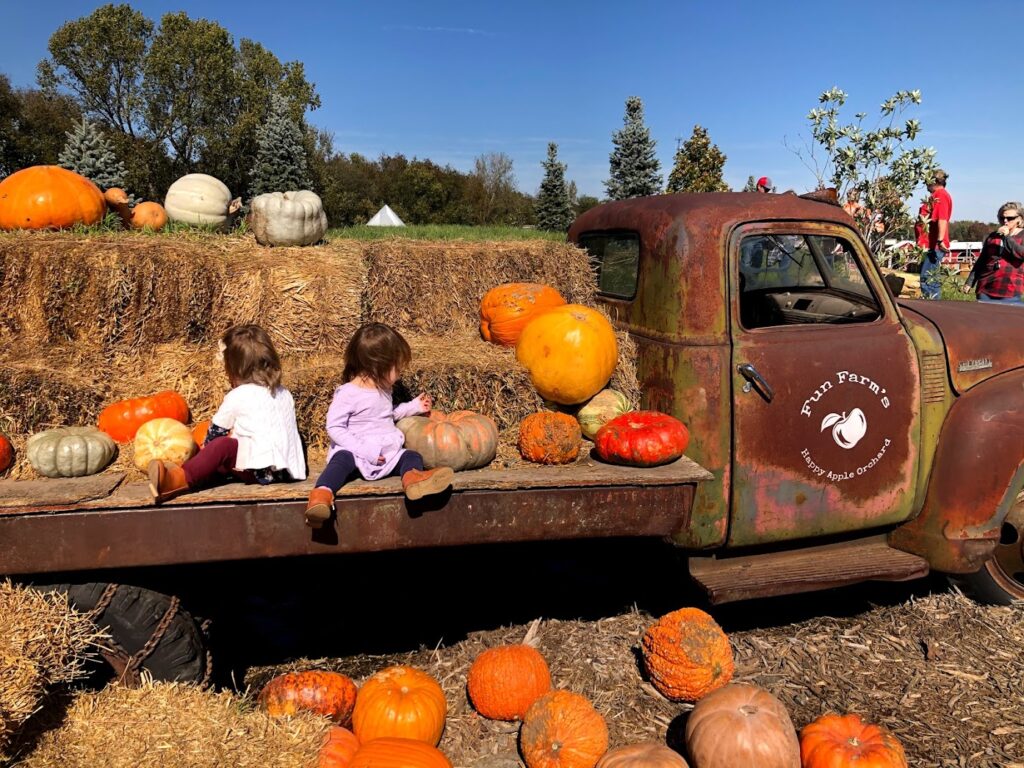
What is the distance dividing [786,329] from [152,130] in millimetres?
43186

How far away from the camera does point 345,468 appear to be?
3.19 meters

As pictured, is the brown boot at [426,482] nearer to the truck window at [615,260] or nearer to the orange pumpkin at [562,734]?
the orange pumpkin at [562,734]

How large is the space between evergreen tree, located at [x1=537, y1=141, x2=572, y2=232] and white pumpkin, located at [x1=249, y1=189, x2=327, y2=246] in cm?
3464

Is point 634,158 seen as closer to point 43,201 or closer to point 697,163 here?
point 697,163

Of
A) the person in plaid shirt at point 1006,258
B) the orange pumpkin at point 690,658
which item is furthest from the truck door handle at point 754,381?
the person in plaid shirt at point 1006,258

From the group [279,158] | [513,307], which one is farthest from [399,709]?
[279,158]

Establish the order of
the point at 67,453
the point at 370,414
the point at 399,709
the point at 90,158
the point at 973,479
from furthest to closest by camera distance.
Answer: the point at 90,158 → the point at 973,479 → the point at 370,414 → the point at 67,453 → the point at 399,709

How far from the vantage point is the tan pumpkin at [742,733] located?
2762mm

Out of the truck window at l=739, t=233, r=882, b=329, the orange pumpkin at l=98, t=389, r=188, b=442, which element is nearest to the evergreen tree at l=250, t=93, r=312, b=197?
the orange pumpkin at l=98, t=389, r=188, b=442

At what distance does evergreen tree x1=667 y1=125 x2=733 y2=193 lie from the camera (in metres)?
32.0

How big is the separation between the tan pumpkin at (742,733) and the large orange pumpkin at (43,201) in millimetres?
5611

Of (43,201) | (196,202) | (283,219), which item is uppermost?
(196,202)

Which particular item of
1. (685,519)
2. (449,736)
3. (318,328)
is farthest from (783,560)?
(318,328)

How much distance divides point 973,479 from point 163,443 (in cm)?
418
